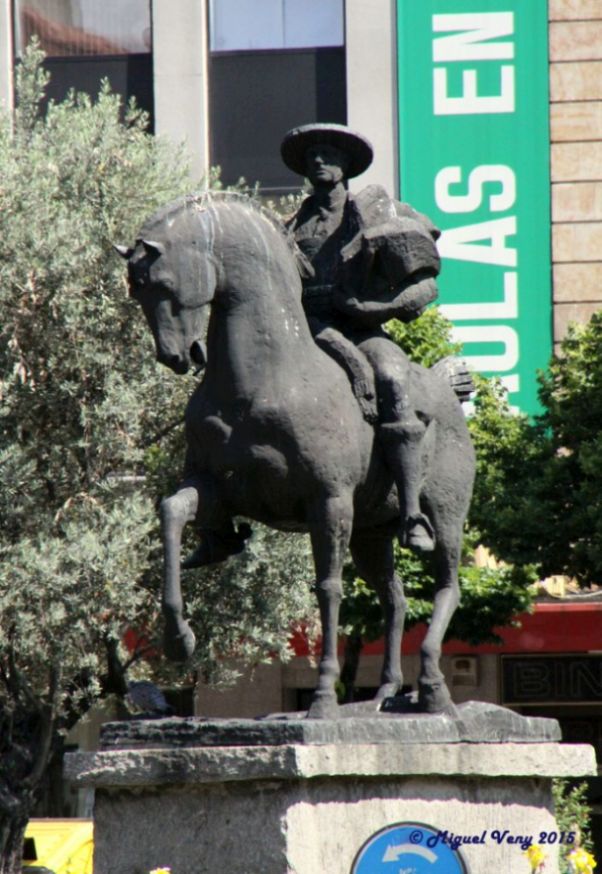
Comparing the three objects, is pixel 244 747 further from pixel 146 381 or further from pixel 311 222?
pixel 146 381

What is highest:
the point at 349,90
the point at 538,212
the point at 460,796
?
the point at 349,90

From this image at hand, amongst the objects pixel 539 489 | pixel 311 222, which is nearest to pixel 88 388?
pixel 539 489

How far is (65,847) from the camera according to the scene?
58.0 feet

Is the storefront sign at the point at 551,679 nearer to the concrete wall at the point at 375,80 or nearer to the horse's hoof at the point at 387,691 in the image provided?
the concrete wall at the point at 375,80

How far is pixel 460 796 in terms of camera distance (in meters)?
7.83

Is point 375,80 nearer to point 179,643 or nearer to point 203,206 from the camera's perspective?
point 203,206

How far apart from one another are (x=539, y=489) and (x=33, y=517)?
548 cm

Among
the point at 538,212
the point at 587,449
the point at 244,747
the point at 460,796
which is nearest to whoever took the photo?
the point at 244,747

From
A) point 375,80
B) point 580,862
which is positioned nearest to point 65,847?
point 580,862

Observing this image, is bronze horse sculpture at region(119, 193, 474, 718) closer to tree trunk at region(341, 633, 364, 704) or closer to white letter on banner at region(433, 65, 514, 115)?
tree trunk at region(341, 633, 364, 704)

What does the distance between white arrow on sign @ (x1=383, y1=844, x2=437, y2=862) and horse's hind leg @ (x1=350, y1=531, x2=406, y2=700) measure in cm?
101

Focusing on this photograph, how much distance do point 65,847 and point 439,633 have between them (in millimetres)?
10203

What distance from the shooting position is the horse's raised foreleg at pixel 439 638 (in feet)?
26.5

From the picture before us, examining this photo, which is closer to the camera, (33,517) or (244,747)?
(244,747)
